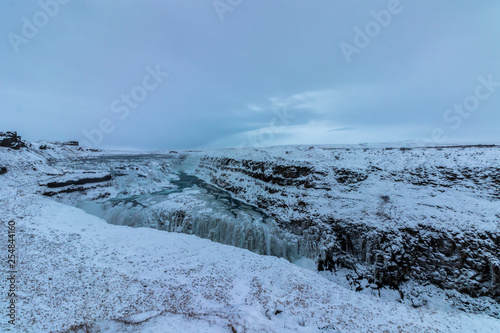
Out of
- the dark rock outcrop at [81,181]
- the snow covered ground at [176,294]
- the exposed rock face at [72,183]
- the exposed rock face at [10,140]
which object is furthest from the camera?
the exposed rock face at [10,140]

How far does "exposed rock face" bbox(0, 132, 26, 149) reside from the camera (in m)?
34.1

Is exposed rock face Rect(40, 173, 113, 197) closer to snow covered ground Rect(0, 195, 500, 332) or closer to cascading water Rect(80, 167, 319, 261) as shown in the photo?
cascading water Rect(80, 167, 319, 261)

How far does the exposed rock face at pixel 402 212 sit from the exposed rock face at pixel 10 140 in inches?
1545

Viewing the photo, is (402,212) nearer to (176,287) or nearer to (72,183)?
(176,287)

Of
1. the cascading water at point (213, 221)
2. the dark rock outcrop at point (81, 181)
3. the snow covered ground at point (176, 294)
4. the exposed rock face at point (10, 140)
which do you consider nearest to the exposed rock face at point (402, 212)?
the cascading water at point (213, 221)

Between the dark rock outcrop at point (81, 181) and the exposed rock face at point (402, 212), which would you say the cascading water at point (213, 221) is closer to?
the exposed rock face at point (402, 212)

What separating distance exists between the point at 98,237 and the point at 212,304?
11.1m

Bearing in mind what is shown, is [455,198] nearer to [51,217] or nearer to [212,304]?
[212,304]

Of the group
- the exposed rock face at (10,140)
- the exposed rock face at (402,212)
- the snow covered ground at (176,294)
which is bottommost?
the snow covered ground at (176,294)

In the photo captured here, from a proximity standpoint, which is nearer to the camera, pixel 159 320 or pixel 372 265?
pixel 159 320

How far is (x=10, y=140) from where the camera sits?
34938mm

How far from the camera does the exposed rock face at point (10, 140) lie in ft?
112

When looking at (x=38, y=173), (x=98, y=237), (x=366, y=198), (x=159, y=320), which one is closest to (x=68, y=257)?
(x=98, y=237)

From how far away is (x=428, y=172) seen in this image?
2036 centimetres
